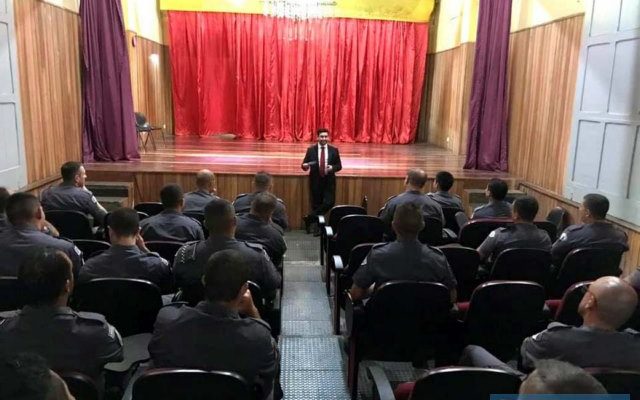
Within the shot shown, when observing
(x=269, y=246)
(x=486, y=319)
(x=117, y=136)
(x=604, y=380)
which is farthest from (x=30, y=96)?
(x=604, y=380)

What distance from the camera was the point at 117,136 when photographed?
7.77 meters

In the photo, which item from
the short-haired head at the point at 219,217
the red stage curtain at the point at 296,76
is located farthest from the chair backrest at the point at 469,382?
the red stage curtain at the point at 296,76

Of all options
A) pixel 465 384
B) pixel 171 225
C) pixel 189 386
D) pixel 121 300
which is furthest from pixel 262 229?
pixel 465 384

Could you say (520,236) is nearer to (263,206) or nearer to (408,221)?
(408,221)

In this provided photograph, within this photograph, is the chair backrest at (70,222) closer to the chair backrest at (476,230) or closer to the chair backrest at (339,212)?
the chair backrest at (339,212)

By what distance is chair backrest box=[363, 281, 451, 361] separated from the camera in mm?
2564

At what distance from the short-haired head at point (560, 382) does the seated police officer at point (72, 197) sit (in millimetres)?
4384

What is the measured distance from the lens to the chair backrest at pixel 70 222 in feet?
13.8

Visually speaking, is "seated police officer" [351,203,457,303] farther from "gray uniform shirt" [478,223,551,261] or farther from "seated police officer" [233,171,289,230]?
"seated police officer" [233,171,289,230]

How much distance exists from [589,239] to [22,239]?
3.66 meters

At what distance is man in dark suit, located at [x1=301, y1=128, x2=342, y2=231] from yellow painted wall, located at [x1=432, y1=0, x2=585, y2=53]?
3.28 meters

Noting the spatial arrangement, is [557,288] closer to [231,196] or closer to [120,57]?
[231,196]

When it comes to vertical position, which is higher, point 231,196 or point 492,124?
point 492,124

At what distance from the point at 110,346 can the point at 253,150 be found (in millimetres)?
8360
